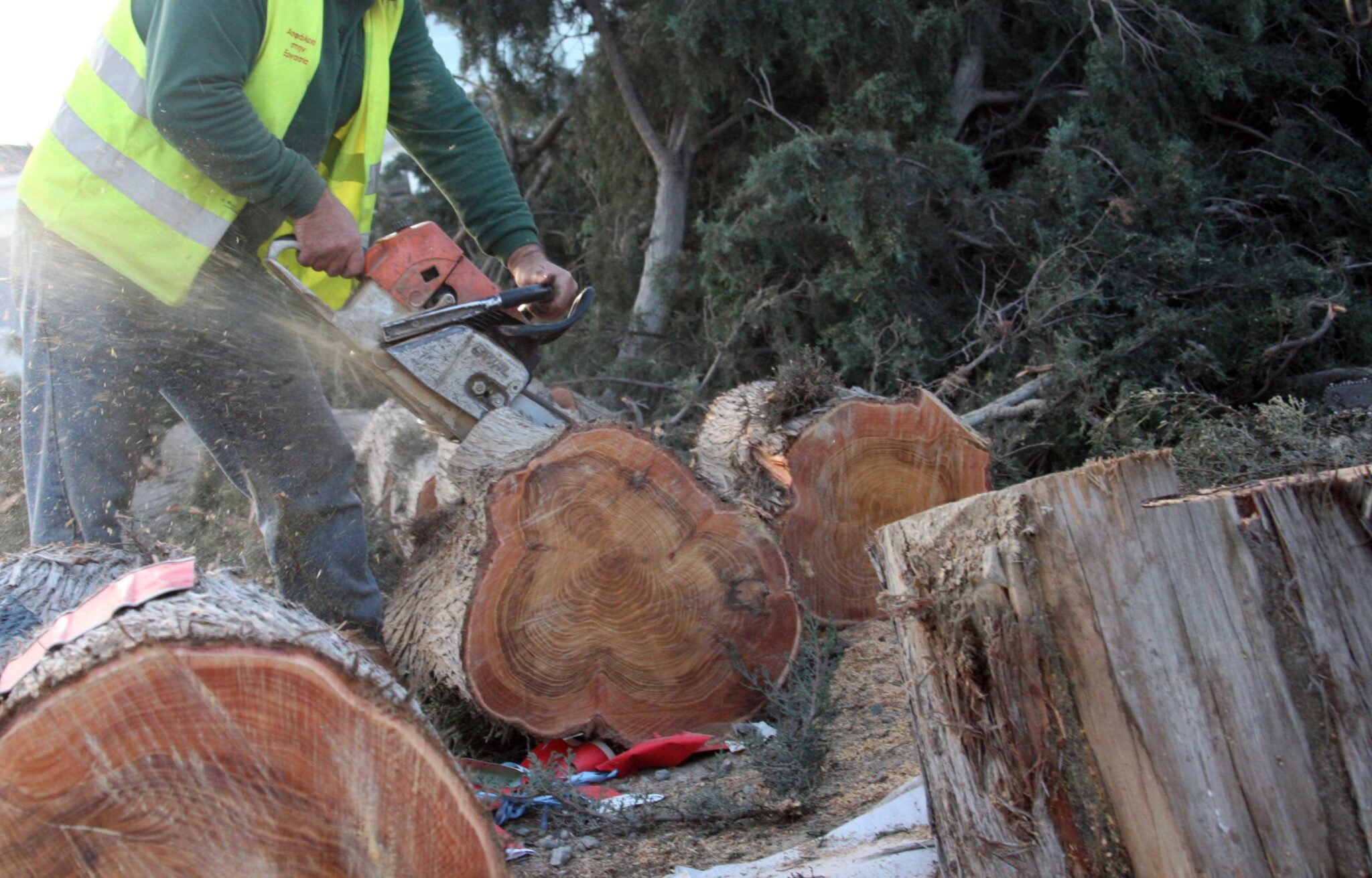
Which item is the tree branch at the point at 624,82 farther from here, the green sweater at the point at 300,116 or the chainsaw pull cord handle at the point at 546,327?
the chainsaw pull cord handle at the point at 546,327

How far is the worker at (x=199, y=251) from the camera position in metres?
2.34

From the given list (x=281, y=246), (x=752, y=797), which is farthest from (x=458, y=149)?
(x=752, y=797)

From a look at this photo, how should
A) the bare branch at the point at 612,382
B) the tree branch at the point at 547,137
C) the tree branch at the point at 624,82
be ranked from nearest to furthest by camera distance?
the bare branch at the point at 612,382 → the tree branch at the point at 624,82 → the tree branch at the point at 547,137

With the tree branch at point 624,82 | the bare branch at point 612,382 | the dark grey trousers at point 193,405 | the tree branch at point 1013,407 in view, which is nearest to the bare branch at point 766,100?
the tree branch at point 624,82

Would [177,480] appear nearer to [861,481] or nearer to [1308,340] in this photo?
[861,481]

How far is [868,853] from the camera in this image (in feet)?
5.68

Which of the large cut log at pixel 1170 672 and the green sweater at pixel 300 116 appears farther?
the green sweater at pixel 300 116

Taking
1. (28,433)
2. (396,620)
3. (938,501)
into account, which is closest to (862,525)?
(938,501)

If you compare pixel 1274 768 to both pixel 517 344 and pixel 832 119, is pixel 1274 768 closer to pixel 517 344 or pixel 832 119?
Answer: pixel 517 344

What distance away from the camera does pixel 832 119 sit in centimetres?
516

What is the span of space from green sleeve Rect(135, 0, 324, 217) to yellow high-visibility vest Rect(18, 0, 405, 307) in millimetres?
60

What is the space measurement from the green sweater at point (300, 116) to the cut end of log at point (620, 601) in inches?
35.2

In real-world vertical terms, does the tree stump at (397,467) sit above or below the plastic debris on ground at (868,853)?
above

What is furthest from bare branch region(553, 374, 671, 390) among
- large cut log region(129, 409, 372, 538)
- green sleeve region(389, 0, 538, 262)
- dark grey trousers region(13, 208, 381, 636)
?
dark grey trousers region(13, 208, 381, 636)
